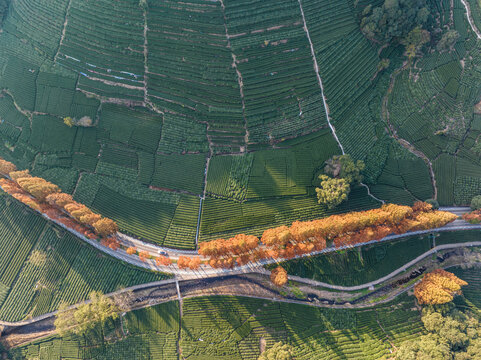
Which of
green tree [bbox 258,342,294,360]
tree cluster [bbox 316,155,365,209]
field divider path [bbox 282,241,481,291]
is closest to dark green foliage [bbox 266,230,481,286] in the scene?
field divider path [bbox 282,241,481,291]

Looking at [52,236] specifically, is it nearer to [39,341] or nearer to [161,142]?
[39,341]

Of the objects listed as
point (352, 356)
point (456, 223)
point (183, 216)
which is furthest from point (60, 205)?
point (456, 223)

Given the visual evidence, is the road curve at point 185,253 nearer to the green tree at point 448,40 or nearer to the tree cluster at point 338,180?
the tree cluster at point 338,180

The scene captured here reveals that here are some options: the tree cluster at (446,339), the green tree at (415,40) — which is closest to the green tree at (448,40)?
the green tree at (415,40)

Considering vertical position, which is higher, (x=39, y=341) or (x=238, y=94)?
(x=238, y=94)

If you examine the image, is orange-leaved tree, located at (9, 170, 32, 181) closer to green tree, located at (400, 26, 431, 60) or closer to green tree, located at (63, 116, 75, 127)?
green tree, located at (63, 116, 75, 127)

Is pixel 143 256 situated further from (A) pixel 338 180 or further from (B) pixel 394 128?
(B) pixel 394 128
